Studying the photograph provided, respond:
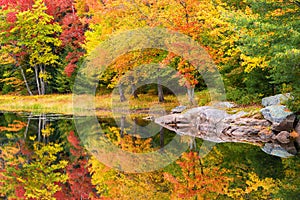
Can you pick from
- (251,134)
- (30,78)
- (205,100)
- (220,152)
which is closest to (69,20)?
(30,78)

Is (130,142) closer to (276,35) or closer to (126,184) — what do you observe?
(126,184)

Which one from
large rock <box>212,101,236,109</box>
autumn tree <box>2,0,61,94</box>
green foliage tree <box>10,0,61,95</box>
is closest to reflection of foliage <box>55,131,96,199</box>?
large rock <box>212,101,236,109</box>

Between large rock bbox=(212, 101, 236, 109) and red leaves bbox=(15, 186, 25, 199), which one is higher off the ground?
large rock bbox=(212, 101, 236, 109)

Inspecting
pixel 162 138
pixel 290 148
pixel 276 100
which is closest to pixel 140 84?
pixel 162 138

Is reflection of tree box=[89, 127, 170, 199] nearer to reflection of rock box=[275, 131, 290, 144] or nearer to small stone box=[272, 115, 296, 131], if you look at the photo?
reflection of rock box=[275, 131, 290, 144]

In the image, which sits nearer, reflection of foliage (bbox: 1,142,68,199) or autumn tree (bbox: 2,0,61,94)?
reflection of foliage (bbox: 1,142,68,199)

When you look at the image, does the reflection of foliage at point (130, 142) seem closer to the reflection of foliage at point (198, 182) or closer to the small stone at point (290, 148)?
the reflection of foliage at point (198, 182)

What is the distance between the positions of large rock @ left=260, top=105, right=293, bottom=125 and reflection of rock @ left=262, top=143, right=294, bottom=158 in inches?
51.9

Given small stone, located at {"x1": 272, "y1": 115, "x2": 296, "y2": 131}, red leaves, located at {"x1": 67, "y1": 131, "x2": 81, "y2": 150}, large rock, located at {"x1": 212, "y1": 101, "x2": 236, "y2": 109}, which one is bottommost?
red leaves, located at {"x1": 67, "y1": 131, "x2": 81, "y2": 150}

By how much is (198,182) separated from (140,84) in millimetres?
18234

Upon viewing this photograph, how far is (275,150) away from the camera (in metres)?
11.4

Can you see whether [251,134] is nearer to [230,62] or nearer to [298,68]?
[298,68]

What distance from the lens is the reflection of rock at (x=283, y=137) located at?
13.2 meters

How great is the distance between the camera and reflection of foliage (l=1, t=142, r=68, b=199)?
9.02 metres
